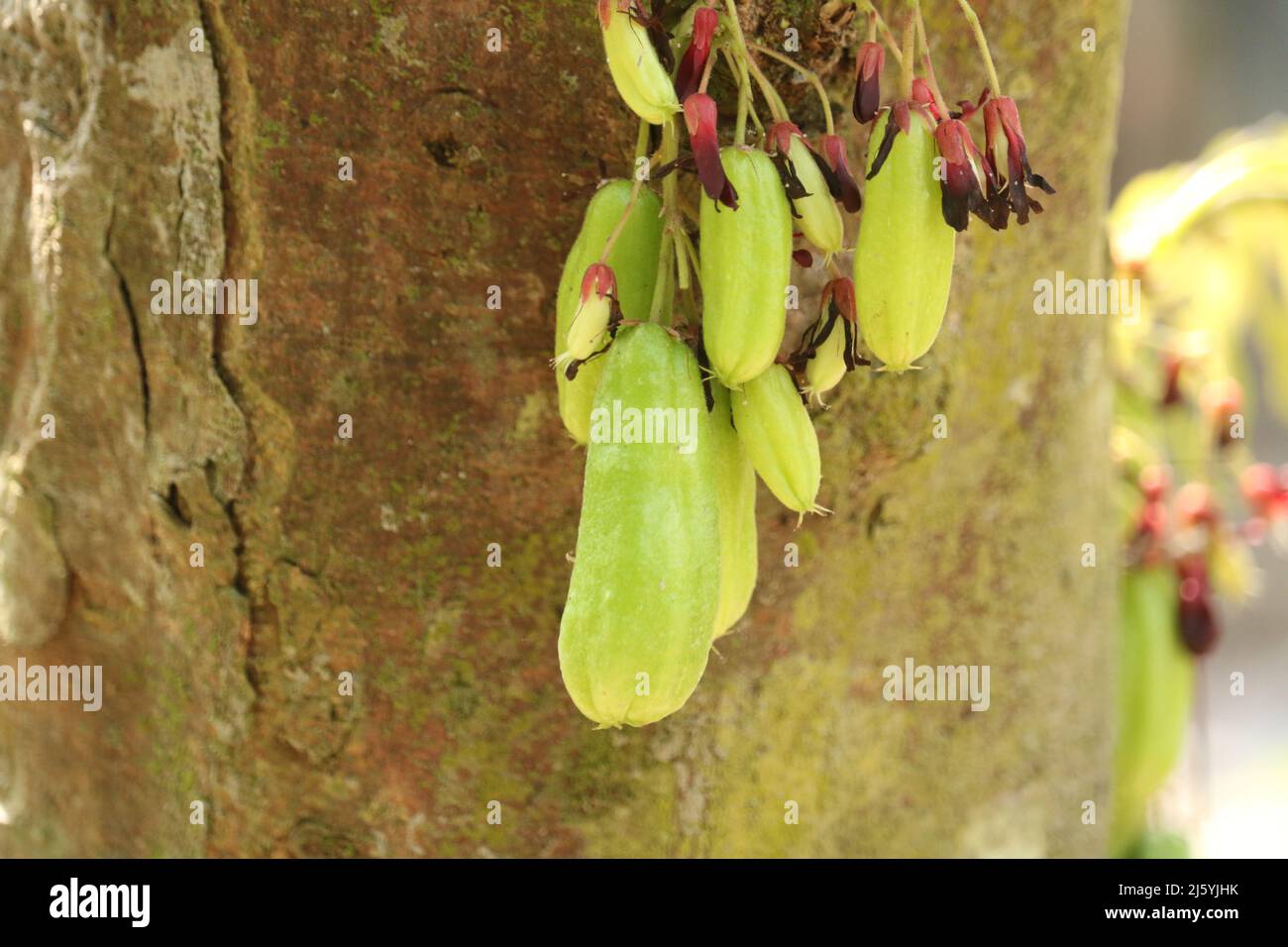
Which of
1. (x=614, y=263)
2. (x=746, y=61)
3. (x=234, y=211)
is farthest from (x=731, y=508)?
(x=234, y=211)

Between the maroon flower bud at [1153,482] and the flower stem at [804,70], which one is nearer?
the flower stem at [804,70]

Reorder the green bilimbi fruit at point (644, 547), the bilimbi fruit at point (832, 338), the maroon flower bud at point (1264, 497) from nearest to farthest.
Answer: the green bilimbi fruit at point (644, 547), the bilimbi fruit at point (832, 338), the maroon flower bud at point (1264, 497)

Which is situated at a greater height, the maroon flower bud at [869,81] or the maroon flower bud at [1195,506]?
the maroon flower bud at [869,81]

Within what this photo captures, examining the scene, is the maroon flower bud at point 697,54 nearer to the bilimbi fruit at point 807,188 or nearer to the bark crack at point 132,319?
the bilimbi fruit at point 807,188

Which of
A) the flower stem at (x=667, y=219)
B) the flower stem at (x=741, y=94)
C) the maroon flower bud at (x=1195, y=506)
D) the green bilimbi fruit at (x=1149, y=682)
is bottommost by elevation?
the green bilimbi fruit at (x=1149, y=682)

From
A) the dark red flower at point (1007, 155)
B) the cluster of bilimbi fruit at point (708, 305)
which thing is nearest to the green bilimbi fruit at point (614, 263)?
the cluster of bilimbi fruit at point (708, 305)

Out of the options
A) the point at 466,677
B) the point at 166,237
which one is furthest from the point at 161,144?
the point at 466,677

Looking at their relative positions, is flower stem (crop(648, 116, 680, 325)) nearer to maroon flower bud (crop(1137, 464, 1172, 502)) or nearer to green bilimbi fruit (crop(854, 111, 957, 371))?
green bilimbi fruit (crop(854, 111, 957, 371))
